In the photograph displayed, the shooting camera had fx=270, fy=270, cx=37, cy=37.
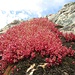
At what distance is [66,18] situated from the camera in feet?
86.6

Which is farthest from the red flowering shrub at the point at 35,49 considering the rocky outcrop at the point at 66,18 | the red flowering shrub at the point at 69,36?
the rocky outcrop at the point at 66,18


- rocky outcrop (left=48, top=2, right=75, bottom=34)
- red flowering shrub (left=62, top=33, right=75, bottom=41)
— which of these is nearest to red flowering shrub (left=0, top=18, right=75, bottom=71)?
red flowering shrub (left=62, top=33, right=75, bottom=41)

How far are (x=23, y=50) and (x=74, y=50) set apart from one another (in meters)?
3.46

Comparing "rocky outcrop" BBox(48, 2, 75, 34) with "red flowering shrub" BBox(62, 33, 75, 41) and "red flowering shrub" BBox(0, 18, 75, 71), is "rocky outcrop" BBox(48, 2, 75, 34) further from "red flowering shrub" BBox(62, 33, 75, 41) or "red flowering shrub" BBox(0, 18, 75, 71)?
"red flowering shrub" BBox(0, 18, 75, 71)

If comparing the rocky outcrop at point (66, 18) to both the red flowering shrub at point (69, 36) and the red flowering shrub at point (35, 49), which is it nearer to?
the red flowering shrub at point (69, 36)

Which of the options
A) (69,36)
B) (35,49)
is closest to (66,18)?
(69,36)

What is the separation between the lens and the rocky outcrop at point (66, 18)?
23875 millimetres

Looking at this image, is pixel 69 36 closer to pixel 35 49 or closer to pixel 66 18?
pixel 35 49

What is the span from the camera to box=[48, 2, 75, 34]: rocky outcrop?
23.9 meters

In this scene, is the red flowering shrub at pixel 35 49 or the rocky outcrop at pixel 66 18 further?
the rocky outcrop at pixel 66 18

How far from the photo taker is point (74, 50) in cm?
1744

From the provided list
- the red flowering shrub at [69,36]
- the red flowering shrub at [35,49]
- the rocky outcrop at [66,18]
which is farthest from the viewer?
the rocky outcrop at [66,18]

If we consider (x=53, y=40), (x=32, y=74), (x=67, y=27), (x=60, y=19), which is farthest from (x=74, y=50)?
(x=60, y=19)

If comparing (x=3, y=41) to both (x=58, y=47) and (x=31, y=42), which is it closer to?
(x=31, y=42)
